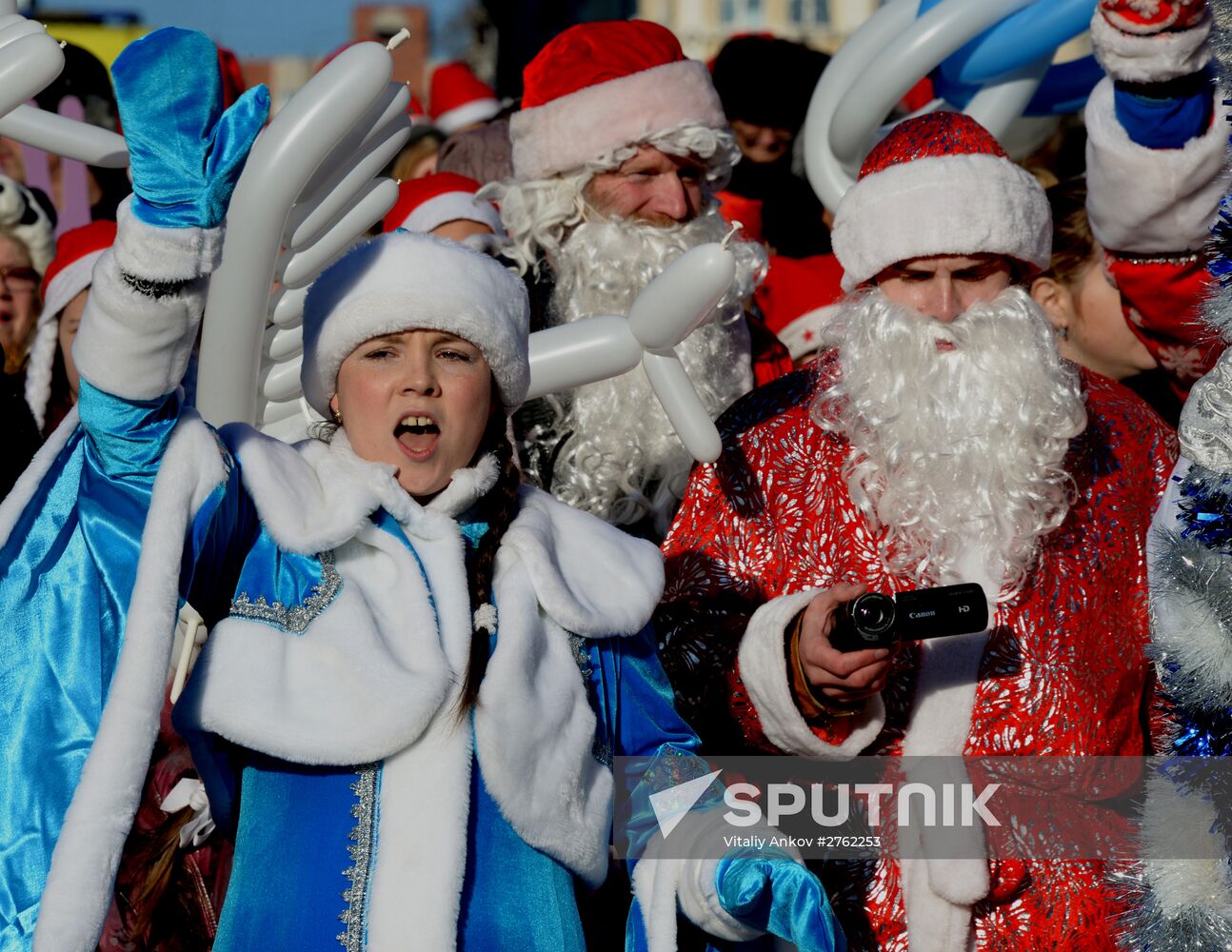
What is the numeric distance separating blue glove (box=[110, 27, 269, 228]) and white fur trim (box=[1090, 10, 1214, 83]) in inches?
72.5

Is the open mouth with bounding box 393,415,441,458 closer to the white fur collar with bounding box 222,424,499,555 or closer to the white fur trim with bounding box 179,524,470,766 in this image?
the white fur collar with bounding box 222,424,499,555

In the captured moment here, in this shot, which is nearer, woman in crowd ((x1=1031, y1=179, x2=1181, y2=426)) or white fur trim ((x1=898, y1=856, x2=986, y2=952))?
white fur trim ((x1=898, y1=856, x2=986, y2=952))

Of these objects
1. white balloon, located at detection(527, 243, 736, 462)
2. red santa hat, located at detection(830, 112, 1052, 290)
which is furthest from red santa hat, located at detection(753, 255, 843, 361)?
white balloon, located at detection(527, 243, 736, 462)

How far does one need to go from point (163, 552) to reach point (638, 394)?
6.98 ft

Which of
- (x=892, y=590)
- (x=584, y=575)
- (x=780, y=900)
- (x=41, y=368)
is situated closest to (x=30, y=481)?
(x=584, y=575)

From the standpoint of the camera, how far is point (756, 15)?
42.9 metres

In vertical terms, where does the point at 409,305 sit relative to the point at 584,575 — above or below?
above

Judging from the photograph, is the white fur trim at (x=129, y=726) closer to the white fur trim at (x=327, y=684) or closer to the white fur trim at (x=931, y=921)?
the white fur trim at (x=327, y=684)

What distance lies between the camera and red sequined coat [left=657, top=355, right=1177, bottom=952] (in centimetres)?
343

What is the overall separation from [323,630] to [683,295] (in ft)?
3.42

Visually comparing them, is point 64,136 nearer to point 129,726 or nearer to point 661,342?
point 661,342

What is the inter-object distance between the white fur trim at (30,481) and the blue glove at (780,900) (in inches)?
52.7

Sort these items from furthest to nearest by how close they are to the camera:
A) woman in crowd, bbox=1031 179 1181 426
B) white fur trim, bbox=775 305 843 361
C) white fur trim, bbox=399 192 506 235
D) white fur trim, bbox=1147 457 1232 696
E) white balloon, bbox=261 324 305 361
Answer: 1. white fur trim, bbox=775 305 843 361
2. white fur trim, bbox=399 192 506 235
3. woman in crowd, bbox=1031 179 1181 426
4. white balloon, bbox=261 324 305 361
5. white fur trim, bbox=1147 457 1232 696

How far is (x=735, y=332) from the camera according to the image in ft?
15.5
